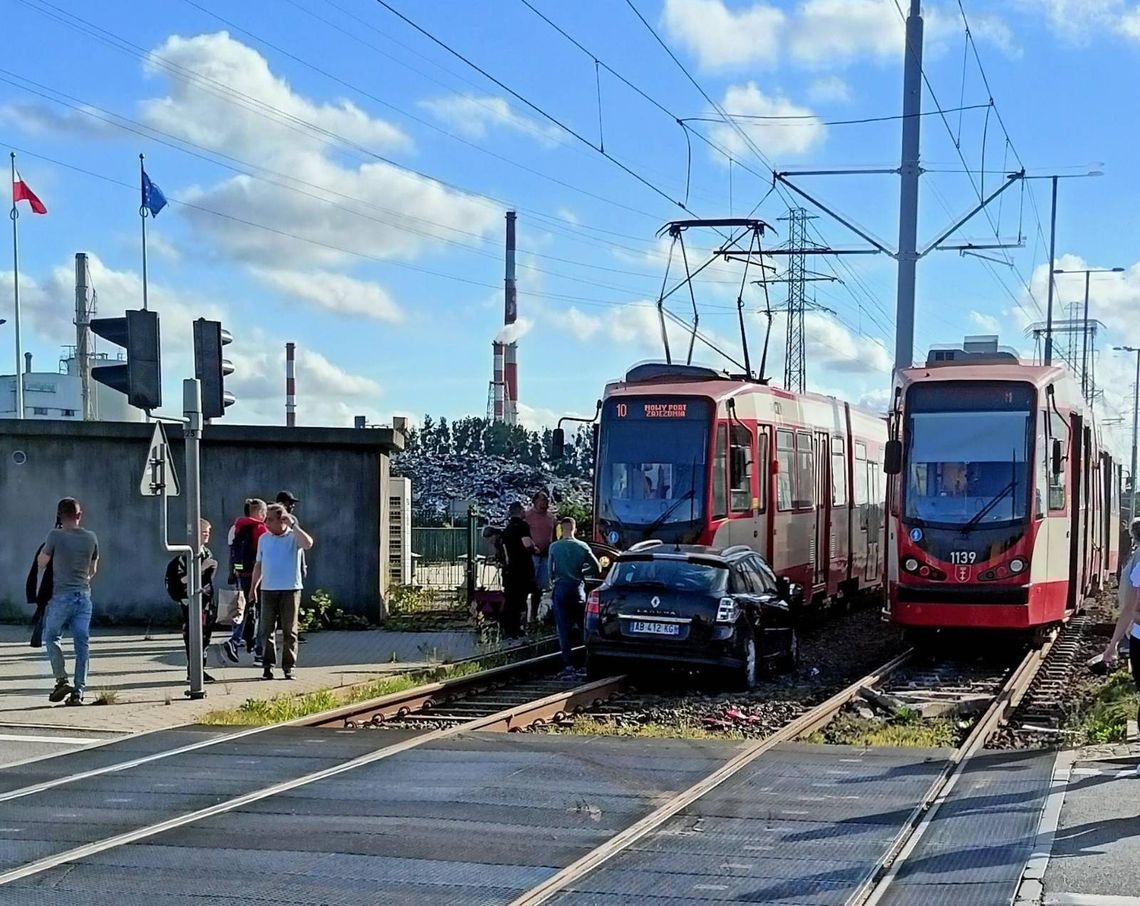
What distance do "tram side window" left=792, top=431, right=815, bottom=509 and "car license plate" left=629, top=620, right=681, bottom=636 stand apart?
26.2ft

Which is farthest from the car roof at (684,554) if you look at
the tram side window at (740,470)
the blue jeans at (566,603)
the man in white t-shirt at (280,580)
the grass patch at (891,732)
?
the tram side window at (740,470)

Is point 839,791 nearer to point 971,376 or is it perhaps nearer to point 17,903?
point 17,903

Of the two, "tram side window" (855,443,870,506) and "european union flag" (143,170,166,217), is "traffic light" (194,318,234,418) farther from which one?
"european union flag" (143,170,166,217)

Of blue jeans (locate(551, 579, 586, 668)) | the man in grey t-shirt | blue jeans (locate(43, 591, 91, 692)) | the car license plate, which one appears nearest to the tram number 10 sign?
blue jeans (locate(551, 579, 586, 668))

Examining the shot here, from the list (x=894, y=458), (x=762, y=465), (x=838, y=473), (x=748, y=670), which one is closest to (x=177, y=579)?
(x=748, y=670)

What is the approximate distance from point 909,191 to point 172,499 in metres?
12.4

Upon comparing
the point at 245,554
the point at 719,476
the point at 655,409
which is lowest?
the point at 245,554

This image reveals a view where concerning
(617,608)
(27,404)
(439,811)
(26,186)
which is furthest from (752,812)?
(27,404)

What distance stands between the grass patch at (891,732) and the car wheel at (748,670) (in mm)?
1707

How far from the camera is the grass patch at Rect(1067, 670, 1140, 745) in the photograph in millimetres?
11625

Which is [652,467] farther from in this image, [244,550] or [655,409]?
[244,550]

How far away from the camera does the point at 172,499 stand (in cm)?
2175

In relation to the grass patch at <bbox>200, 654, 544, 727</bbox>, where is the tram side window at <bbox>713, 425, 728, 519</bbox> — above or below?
above

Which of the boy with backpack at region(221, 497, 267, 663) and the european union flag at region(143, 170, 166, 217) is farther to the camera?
the european union flag at region(143, 170, 166, 217)
